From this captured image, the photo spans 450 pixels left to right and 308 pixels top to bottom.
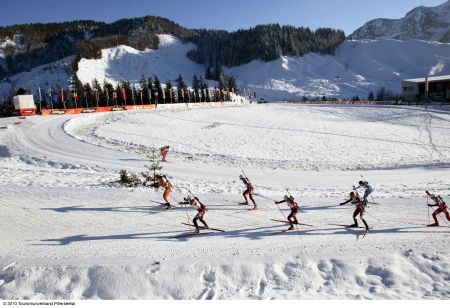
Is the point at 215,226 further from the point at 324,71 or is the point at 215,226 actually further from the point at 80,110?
the point at 324,71

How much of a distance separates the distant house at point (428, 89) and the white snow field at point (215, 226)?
58.3 m

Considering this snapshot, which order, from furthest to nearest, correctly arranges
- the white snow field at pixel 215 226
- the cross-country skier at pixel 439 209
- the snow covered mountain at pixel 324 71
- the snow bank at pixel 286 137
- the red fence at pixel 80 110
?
1. the snow covered mountain at pixel 324 71
2. the red fence at pixel 80 110
3. the snow bank at pixel 286 137
4. the cross-country skier at pixel 439 209
5. the white snow field at pixel 215 226

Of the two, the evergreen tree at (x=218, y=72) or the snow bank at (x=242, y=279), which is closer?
the snow bank at (x=242, y=279)

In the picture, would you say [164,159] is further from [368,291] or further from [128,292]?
[368,291]

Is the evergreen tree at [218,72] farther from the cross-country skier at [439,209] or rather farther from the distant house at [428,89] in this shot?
the cross-country skier at [439,209]

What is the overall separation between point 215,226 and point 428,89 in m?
94.7

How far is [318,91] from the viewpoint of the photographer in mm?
145625

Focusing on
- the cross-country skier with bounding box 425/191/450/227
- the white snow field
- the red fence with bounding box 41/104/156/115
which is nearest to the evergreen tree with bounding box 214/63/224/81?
the red fence with bounding box 41/104/156/115

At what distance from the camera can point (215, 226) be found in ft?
50.0

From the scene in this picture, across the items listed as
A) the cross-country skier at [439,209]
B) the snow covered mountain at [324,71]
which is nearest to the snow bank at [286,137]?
the cross-country skier at [439,209]

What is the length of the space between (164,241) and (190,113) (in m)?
50.7

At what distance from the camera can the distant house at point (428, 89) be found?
82.2 metres
